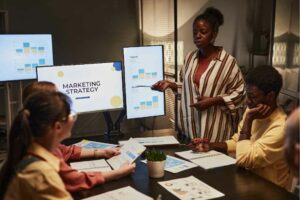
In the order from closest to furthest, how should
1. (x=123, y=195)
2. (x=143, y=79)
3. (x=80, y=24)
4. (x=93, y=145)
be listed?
1. (x=123, y=195)
2. (x=93, y=145)
3. (x=143, y=79)
4. (x=80, y=24)

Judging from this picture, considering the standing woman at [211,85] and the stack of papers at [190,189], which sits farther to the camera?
the standing woman at [211,85]

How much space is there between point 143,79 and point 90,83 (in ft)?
2.55

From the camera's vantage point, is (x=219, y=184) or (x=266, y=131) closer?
(x=219, y=184)

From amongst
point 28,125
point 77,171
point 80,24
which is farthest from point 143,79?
point 28,125

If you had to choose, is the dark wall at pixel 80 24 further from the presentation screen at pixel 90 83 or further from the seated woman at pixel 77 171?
the seated woman at pixel 77 171

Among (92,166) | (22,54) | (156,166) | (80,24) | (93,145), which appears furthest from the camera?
(80,24)

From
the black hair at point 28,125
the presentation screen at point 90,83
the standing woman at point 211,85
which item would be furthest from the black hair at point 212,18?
the black hair at point 28,125

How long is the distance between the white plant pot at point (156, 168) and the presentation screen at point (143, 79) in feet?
4.96

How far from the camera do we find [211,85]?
244cm

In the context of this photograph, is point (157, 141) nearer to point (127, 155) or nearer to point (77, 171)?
point (127, 155)

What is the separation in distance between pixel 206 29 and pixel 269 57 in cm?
56

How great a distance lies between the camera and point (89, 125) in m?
4.88

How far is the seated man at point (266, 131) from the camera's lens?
1.72 metres

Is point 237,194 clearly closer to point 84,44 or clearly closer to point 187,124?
point 187,124
